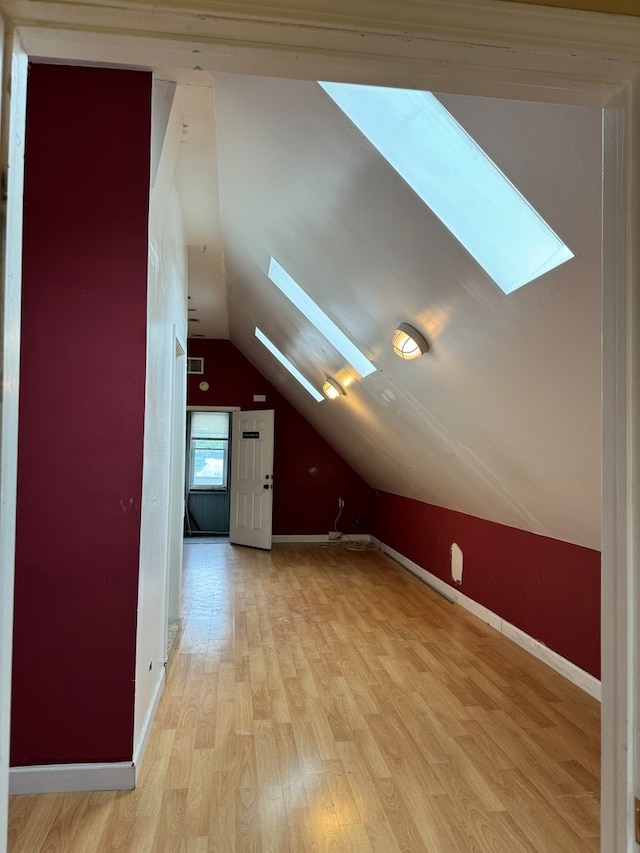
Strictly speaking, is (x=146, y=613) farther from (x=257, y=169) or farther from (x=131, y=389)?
(x=257, y=169)

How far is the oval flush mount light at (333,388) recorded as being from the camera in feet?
16.6

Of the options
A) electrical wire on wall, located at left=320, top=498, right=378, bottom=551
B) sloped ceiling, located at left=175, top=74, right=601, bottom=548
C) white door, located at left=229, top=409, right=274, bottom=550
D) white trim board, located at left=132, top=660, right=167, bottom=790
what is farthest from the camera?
electrical wire on wall, located at left=320, top=498, right=378, bottom=551

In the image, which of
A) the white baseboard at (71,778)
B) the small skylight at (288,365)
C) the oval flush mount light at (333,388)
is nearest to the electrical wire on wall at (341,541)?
the small skylight at (288,365)

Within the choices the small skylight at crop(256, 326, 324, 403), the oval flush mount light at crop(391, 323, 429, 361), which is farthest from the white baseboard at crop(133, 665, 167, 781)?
the small skylight at crop(256, 326, 324, 403)

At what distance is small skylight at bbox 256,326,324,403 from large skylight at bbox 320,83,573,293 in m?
4.05

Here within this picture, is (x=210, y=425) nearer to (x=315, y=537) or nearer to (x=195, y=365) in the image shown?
(x=195, y=365)

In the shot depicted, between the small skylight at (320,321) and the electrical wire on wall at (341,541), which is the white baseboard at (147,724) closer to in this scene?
the small skylight at (320,321)

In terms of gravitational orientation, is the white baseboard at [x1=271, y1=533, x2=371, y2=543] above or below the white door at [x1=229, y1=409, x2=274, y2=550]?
below

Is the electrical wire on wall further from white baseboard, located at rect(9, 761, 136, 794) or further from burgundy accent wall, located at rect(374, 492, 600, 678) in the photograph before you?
white baseboard, located at rect(9, 761, 136, 794)

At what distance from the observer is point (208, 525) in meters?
8.80

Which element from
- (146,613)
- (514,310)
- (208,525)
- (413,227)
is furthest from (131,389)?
(208,525)

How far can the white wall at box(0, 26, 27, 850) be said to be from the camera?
0.67m

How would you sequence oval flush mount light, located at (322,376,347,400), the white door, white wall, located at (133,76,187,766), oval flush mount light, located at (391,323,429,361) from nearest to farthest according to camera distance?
white wall, located at (133,76,187,766), oval flush mount light, located at (391,323,429,361), oval flush mount light, located at (322,376,347,400), the white door

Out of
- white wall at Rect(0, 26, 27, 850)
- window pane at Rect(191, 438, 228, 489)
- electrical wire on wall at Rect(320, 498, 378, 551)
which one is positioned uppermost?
white wall at Rect(0, 26, 27, 850)
